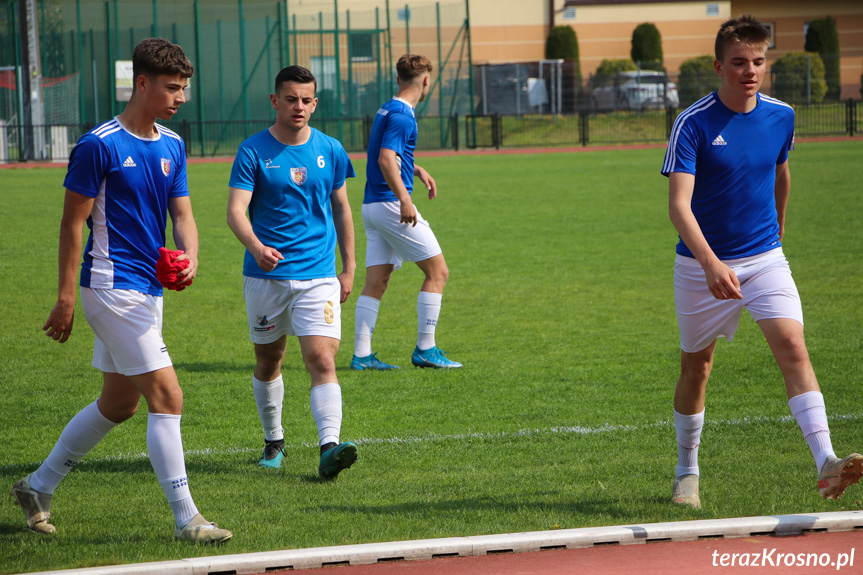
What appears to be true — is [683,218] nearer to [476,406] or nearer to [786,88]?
[476,406]

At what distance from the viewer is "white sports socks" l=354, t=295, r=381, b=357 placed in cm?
817

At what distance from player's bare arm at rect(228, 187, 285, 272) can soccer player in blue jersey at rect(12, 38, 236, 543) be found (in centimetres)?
76

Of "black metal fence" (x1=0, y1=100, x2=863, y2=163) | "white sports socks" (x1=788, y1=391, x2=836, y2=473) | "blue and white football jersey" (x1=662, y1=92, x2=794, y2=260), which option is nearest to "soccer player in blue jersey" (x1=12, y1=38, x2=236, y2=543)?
"blue and white football jersey" (x1=662, y1=92, x2=794, y2=260)

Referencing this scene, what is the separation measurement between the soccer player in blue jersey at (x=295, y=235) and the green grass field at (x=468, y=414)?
62cm

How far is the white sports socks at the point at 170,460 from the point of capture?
417cm

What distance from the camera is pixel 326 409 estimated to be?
17.1 ft

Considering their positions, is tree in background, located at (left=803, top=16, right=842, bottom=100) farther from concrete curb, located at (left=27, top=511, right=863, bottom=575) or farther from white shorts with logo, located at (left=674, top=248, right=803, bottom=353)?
concrete curb, located at (left=27, top=511, right=863, bottom=575)

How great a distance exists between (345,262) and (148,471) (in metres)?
1.60

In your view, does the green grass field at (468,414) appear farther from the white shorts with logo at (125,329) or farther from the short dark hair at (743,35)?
the short dark hair at (743,35)

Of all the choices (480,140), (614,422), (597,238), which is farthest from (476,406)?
(480,140)

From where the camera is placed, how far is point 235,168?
210 inches

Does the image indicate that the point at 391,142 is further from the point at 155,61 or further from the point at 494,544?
the point at 494,544

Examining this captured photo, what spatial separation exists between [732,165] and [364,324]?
428cm

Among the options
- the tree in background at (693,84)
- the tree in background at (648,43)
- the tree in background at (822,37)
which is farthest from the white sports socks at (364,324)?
the tree in background at (822,37)
